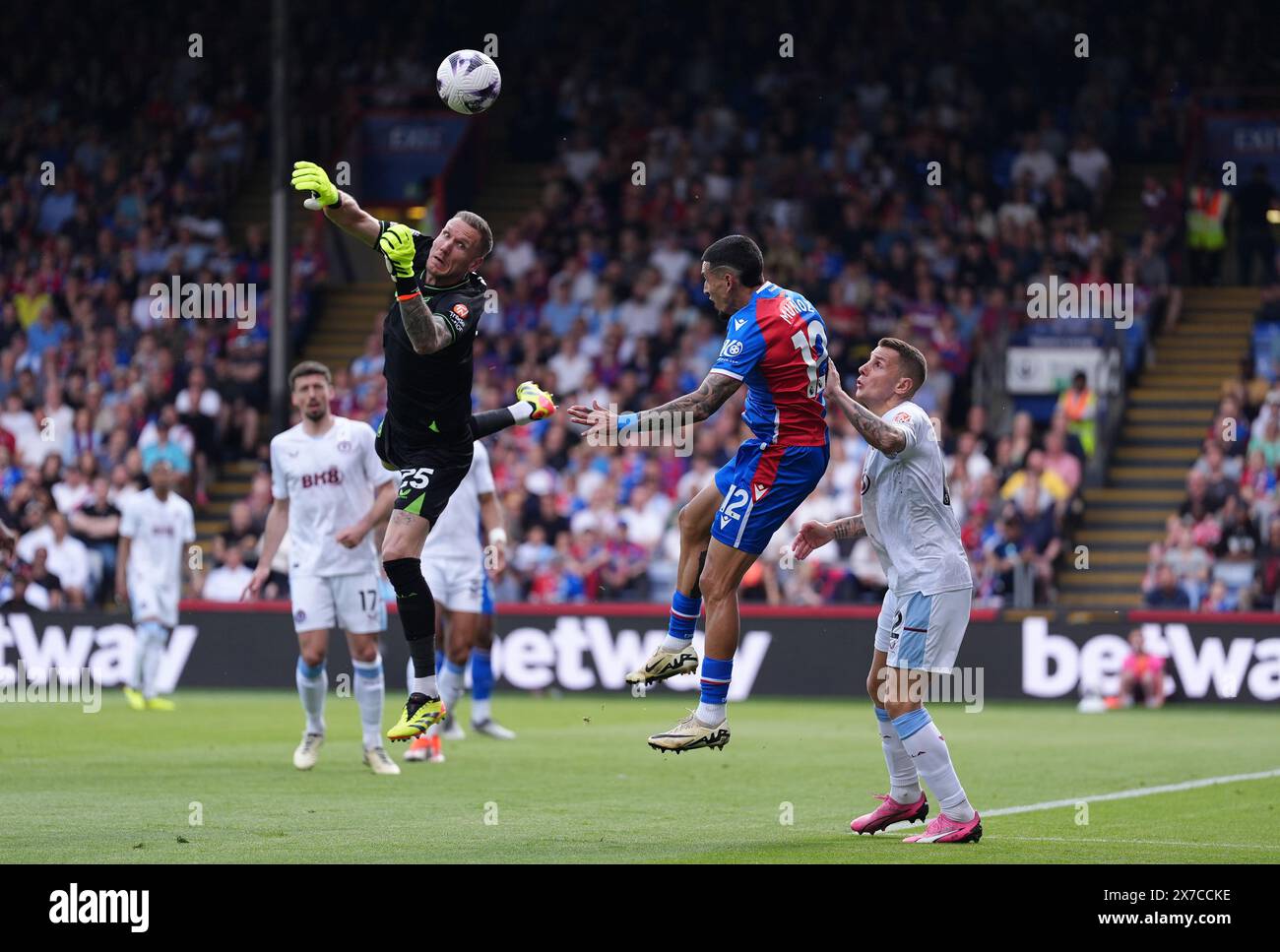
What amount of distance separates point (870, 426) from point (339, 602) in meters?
6.03

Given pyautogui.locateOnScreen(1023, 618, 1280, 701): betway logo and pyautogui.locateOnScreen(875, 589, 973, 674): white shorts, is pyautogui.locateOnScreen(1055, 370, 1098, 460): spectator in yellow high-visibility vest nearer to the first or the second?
pyautogui.locateOnScreen(1023, 618, 1280, 701): betway logo

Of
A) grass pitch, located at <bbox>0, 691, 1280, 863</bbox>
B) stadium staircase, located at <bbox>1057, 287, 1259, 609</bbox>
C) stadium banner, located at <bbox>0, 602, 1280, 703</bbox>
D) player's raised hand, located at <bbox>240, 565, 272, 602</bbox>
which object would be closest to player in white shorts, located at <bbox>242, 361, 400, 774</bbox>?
player's raised hand, located at <bbox>240, 565, 272, 602</bbox>

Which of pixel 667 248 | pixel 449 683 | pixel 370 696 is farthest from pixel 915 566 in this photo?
pixel 667 248

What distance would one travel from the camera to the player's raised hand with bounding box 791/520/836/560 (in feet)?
38.1

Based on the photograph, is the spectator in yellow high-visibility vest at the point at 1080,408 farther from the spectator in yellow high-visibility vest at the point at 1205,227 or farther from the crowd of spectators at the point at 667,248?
the spectator in yellow high-visibility vest at the point at 1205,227

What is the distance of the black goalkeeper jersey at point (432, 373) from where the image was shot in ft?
38.0

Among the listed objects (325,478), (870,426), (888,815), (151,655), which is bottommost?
(151,655)

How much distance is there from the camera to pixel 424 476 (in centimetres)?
1204

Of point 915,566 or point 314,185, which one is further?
point 915,566

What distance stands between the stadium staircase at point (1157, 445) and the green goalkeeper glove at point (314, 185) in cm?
1381

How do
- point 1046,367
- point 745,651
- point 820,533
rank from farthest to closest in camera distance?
point 1046,367 → point 745,651 → point 820,533

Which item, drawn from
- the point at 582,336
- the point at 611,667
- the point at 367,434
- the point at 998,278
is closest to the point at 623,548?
the point at 611,667

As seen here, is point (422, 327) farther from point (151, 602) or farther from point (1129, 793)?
point (151, 602)

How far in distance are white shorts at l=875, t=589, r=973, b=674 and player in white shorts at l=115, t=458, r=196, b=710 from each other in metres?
12.3
